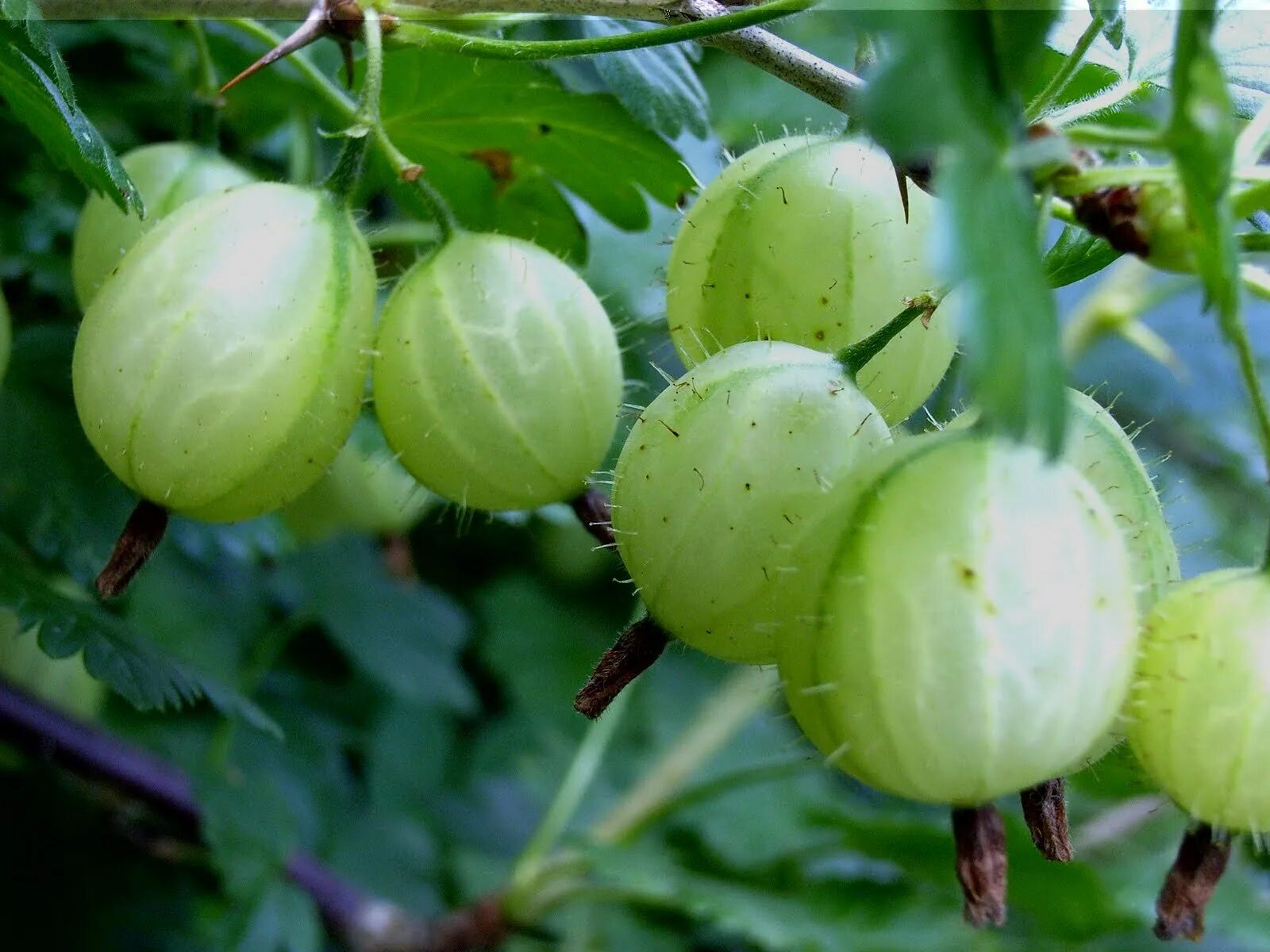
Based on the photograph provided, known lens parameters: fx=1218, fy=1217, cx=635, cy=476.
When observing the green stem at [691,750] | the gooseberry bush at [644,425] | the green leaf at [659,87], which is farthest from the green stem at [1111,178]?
the green stem at [691,750]

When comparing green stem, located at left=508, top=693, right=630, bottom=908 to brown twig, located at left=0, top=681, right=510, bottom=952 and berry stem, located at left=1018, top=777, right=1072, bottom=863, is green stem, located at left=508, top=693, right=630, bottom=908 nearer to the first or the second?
brown twig, located at left=0, top=681, right=510, bottom=952

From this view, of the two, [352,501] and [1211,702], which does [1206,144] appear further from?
[352,501]

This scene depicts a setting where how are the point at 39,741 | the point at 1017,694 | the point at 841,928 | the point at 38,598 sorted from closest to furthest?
the point at 1017,694 < the point at 38,598 < the point at 39,741 < the point at 841,928

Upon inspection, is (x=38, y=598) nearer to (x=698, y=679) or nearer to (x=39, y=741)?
(x=39, y=741)

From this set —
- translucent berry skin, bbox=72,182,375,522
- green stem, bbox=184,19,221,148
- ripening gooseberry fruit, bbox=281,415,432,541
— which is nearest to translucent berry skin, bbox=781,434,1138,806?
translucent berry skin, bbox=72,182,375,522

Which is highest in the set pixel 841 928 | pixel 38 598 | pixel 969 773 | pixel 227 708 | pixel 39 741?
pixel 969 773

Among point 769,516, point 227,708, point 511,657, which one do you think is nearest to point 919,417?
point 769,516

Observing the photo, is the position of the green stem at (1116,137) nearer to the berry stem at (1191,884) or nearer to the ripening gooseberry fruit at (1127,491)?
the ripening gooseberry fruit at (1127,491)
